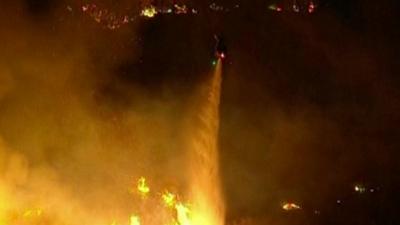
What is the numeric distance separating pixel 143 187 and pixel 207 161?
1.10 m

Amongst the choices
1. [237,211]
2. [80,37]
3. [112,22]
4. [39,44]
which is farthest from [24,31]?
[237,211]

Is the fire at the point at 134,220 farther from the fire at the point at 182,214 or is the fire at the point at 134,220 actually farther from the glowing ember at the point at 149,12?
the glowing ember at the point at 149,12

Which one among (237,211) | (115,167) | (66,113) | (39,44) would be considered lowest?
(237,211)

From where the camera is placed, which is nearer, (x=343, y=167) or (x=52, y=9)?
(x=52, y=9)

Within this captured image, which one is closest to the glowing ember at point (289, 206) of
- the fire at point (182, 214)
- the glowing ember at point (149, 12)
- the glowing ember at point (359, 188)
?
the glowing ember at point (359, 188)

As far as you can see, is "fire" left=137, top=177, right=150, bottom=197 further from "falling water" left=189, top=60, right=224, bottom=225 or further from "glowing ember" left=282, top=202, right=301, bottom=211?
"glowing ember" left=282, top=202, right=301, bottom=211

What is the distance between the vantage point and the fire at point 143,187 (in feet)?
24.2

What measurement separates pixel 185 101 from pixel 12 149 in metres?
2.48

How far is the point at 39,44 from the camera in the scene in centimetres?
714

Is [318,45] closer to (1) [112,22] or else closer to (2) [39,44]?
(1) [112,22]

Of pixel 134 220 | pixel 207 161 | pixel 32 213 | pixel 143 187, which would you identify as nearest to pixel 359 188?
pixel 207 161

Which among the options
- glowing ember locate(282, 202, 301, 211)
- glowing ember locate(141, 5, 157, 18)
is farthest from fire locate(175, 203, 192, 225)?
glowing ember locate(141, 5, 157, 18)

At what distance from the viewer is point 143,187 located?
7.43 m

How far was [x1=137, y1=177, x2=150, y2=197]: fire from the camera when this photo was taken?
7378mm
